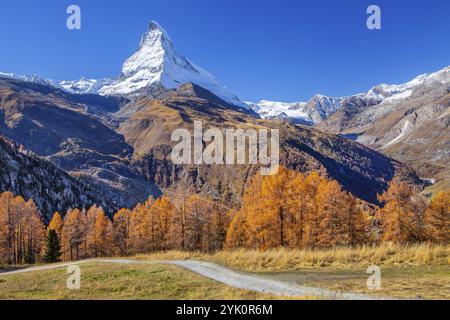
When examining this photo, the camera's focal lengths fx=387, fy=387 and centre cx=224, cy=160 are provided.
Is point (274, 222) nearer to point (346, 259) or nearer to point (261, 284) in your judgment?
point (346, 259)

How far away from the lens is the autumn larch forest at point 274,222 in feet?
168

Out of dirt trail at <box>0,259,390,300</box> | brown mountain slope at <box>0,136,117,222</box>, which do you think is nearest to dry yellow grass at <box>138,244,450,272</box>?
dirt trail at <box>0,259,390,300</box>

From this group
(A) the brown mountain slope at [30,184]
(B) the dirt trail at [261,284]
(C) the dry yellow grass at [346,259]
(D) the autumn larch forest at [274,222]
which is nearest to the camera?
(B) the dirt trail at [261,284]

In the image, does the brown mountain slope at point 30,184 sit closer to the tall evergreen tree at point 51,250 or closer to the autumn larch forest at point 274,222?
the autumn larch forest at point 274,222

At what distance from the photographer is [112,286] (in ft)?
75.2

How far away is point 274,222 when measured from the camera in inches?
2039

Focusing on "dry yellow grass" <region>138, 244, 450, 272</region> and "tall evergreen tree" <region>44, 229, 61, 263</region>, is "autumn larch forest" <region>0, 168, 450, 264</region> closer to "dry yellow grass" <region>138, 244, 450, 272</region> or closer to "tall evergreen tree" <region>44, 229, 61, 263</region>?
"tall evergreen tree" <region>44, 229, 61, 263</region>

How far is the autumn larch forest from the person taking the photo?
51.1 metres

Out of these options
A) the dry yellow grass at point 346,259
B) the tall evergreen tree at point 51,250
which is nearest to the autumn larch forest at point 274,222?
the tall evergreen tree at point 51,250

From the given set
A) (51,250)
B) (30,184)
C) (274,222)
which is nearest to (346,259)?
(274,222)

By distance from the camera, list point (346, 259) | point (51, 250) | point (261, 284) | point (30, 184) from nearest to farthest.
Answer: point (261, 284) → point (346, 259) → point (51, 250) → point (30, 184)
